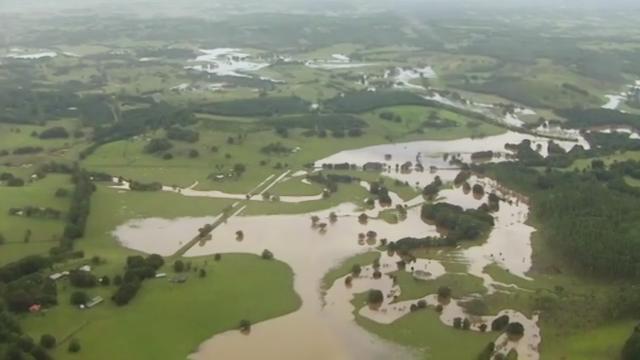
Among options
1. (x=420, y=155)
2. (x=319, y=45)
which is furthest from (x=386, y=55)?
(x=420, y=155)

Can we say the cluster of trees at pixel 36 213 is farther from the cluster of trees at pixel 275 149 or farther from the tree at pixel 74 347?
the cluster of trees at pixel 275 149

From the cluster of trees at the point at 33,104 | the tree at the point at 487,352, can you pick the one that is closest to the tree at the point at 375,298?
the tree at the point at 487,352

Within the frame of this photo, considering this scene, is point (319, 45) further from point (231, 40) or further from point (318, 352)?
point (318, 352)

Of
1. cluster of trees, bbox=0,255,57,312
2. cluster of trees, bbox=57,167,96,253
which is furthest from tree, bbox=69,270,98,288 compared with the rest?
cluster of trees, bbox=57,167,96,253

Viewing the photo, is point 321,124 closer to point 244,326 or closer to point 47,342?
point 244,326

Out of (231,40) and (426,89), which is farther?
(231,40)

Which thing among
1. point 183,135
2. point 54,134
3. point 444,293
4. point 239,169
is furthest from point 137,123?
point 444,293
